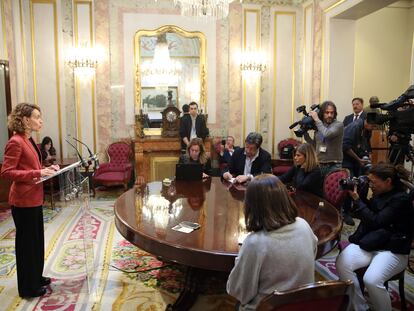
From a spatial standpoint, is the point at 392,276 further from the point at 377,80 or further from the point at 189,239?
the point at 377,80

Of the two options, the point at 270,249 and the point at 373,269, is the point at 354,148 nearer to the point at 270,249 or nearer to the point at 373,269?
the point at 373,269

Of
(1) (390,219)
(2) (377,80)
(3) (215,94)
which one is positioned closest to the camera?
(1) (390,219)

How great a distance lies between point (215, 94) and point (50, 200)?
331 centimetres

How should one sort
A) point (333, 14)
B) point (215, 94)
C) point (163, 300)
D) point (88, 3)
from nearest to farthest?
point (163, 300) → point (333, 14) → point (88, 3) → point (215, 94)

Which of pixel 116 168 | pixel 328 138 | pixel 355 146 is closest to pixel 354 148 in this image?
pixel 355 146

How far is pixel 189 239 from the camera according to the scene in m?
2.15

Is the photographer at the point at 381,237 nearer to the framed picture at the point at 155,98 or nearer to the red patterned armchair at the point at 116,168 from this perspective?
the red patterned armchair at the point at 116,168

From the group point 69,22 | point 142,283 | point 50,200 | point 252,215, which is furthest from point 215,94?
point 252,215

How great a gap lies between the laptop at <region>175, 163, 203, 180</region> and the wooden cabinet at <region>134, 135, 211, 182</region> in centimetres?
263

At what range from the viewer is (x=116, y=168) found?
20.7ft

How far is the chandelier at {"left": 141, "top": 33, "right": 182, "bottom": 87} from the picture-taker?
670 cm

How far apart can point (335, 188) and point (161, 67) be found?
436 cm

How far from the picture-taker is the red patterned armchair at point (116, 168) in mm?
5988

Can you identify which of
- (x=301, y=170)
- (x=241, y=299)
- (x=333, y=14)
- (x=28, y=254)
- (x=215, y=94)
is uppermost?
(x=333, y=14)
